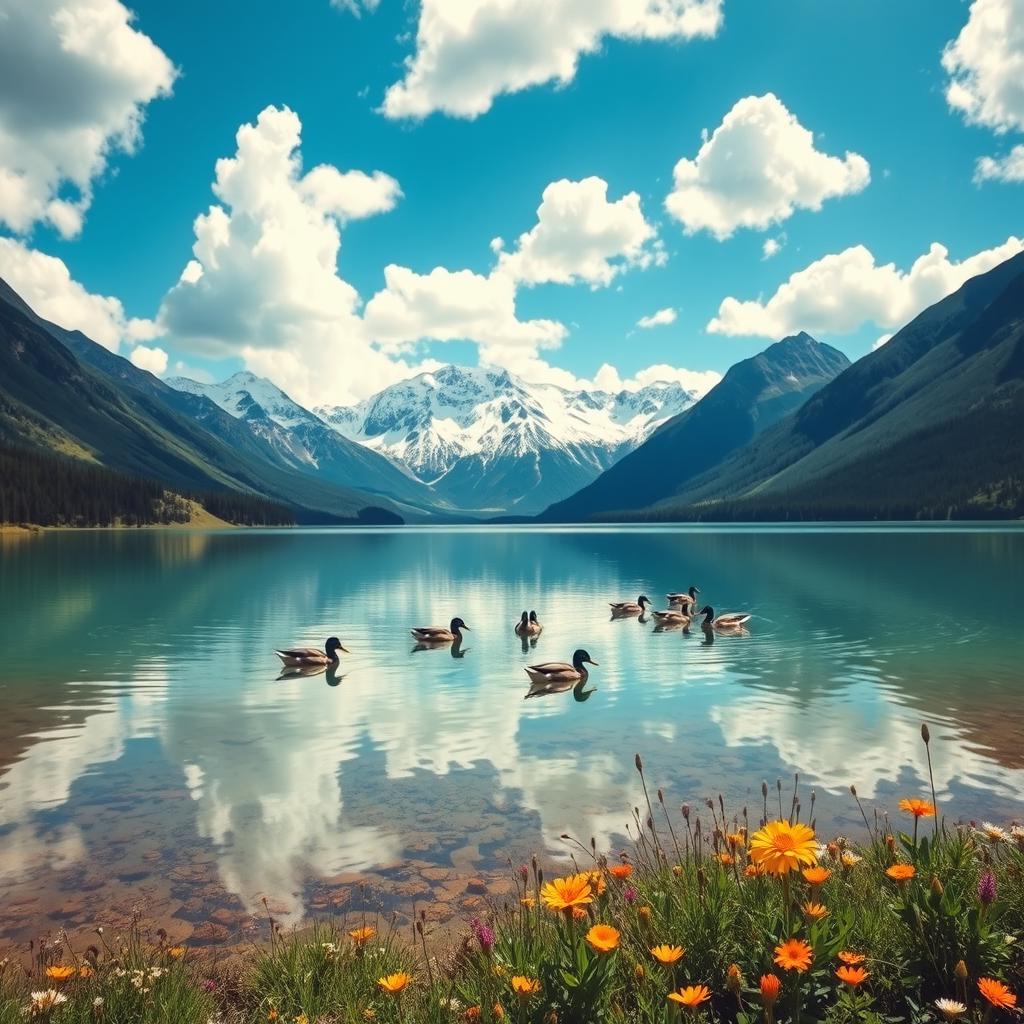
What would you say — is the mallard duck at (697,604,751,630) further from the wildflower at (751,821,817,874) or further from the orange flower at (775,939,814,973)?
the orange flower at (775,939,814,973)

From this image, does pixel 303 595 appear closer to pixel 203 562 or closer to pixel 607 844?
pixel 203 562

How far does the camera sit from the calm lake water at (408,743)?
44.2 ft

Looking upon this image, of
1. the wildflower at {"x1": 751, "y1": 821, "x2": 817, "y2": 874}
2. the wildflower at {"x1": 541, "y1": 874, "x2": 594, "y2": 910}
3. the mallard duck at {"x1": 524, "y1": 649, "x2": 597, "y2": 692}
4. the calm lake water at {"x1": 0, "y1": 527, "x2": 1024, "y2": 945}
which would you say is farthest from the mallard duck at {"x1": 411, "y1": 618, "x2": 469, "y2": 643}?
the wildflower at {"x1": 751, "y1": 821, "x2": 817, "y2": 874}

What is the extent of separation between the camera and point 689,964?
7.07 m

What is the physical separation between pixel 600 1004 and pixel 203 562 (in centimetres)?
11223

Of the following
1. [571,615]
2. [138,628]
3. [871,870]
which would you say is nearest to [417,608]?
[571,615]

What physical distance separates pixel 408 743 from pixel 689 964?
52.9 feet

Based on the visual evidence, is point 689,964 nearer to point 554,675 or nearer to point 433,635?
point 554,675

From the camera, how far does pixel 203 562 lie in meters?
109

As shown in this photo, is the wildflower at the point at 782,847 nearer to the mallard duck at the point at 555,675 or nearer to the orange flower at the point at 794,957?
the orange flower at the point at 794,957

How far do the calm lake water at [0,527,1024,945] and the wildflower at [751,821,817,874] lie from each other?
25.1ft

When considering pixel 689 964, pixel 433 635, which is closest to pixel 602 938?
pixel 689 964

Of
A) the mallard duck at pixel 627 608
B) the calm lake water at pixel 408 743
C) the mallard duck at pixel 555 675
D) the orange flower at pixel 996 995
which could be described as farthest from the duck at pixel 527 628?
the orange flower at pixel 996 995

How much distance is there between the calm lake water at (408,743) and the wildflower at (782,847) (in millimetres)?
7665
